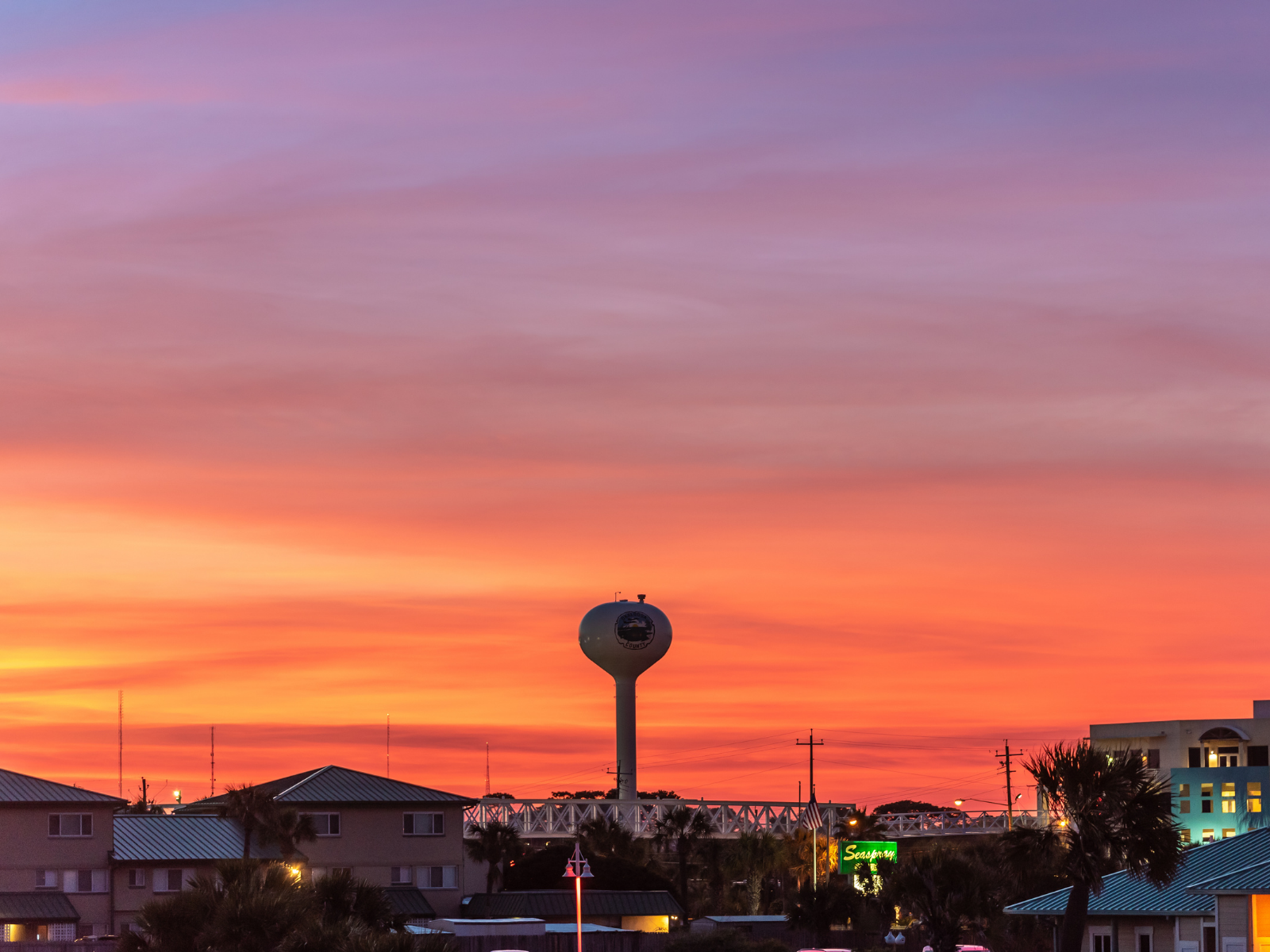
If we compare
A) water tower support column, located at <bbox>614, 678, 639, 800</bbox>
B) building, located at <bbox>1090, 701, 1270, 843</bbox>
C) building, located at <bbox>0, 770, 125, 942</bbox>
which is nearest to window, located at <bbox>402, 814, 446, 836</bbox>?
building, located at <bbox>0, 770, 125, 942</bbox>

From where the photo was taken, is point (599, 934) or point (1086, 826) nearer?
point (1086, 826)

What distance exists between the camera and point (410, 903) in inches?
3583

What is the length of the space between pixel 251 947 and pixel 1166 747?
149026 mm

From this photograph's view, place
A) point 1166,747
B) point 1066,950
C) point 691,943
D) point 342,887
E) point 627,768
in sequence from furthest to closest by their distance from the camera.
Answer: point 1166,747
point 627,768
point 691,943
point 342,887
point 1066,950

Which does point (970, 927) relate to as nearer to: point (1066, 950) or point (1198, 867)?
point (1198, 867)

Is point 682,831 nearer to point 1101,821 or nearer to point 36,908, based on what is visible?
point 36,908

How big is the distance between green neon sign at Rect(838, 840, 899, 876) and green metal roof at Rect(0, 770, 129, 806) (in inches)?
2235

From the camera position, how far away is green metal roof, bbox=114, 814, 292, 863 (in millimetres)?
86331

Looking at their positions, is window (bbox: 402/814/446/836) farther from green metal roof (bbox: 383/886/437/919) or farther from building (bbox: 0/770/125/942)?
building (bbox: 0/770/125/942)

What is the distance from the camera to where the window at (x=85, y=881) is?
8388 centimetres

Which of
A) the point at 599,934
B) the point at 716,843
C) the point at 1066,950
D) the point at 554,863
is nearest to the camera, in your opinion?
the point at 1066,950

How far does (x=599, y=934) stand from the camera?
80.3 m

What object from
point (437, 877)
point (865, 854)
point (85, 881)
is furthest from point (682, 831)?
point (85, 881)

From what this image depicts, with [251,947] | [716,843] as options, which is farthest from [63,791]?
[716,843]
